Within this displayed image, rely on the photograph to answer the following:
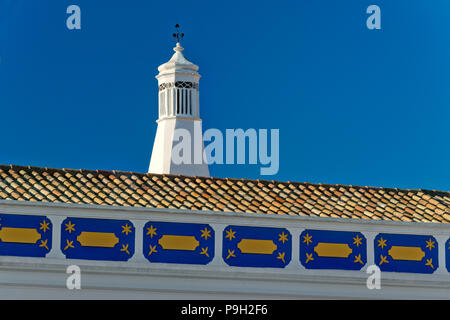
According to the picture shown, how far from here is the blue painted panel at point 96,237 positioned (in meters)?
21.0

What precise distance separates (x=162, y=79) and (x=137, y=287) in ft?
75.3

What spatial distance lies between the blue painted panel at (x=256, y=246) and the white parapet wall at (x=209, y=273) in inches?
3.3

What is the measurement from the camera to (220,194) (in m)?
22.8

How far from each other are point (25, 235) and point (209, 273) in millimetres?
3037

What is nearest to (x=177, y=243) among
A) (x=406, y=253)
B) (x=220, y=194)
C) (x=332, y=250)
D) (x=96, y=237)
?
(x=96, y=237)

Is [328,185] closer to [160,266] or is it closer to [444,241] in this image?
[444,241]

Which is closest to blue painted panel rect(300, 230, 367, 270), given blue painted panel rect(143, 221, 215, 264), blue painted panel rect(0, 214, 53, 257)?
blue painted panel rect(143, 221, 215, 264)

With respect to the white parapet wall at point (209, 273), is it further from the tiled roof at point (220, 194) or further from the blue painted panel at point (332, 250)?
the tiled roof at point (220, 194)

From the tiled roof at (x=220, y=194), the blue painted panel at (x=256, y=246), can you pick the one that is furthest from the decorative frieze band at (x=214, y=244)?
the tiled roof at (x=220, y=194)

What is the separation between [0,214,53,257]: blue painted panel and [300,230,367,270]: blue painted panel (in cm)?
428

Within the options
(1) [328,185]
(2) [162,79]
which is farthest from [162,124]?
(1) [328,185]

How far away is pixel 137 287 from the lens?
21156 mm

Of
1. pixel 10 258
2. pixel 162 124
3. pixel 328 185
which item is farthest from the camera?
pixel 162 124

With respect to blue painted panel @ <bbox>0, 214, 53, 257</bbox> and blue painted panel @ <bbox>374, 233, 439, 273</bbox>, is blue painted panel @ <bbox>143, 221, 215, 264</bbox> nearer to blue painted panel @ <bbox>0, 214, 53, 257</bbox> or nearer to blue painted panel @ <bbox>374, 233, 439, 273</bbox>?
blue painted panel @ <bbox>0, 214, 53, 257</bbox>
